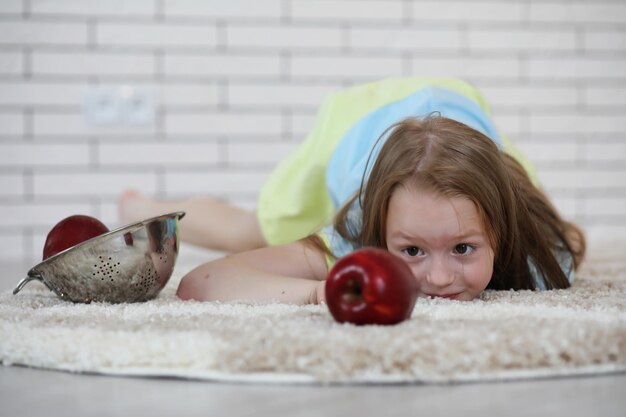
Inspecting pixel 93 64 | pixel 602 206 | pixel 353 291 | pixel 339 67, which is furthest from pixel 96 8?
pixel 353 291

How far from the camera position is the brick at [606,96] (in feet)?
8.95

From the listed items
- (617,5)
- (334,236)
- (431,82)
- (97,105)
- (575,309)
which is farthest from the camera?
(617,5)

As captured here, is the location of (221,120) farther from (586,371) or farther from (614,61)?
(586,371)

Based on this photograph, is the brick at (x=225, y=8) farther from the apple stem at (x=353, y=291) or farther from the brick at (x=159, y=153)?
the apple stem at (x=353, y=291)

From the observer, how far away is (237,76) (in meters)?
2.53

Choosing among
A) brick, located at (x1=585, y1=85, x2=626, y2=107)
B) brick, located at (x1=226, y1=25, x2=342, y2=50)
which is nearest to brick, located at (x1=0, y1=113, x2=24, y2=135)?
brick, located at (x1=226, y1=25, x2=342, y2=50)

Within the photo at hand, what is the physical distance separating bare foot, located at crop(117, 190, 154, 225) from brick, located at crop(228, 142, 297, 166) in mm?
426

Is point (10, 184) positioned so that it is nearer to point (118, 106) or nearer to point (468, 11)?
point (118, 106)

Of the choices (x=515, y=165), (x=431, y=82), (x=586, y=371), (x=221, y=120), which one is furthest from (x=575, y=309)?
(x=221, y=120)

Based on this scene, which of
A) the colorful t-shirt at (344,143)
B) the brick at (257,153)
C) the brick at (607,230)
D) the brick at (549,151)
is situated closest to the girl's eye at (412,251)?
the colorful t-shirt at (344,143)

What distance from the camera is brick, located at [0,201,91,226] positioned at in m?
2.47

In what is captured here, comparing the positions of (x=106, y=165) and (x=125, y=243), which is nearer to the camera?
(x=125, y=243)

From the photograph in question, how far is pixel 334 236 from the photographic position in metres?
1.37

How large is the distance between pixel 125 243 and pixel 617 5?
2.12 meters
